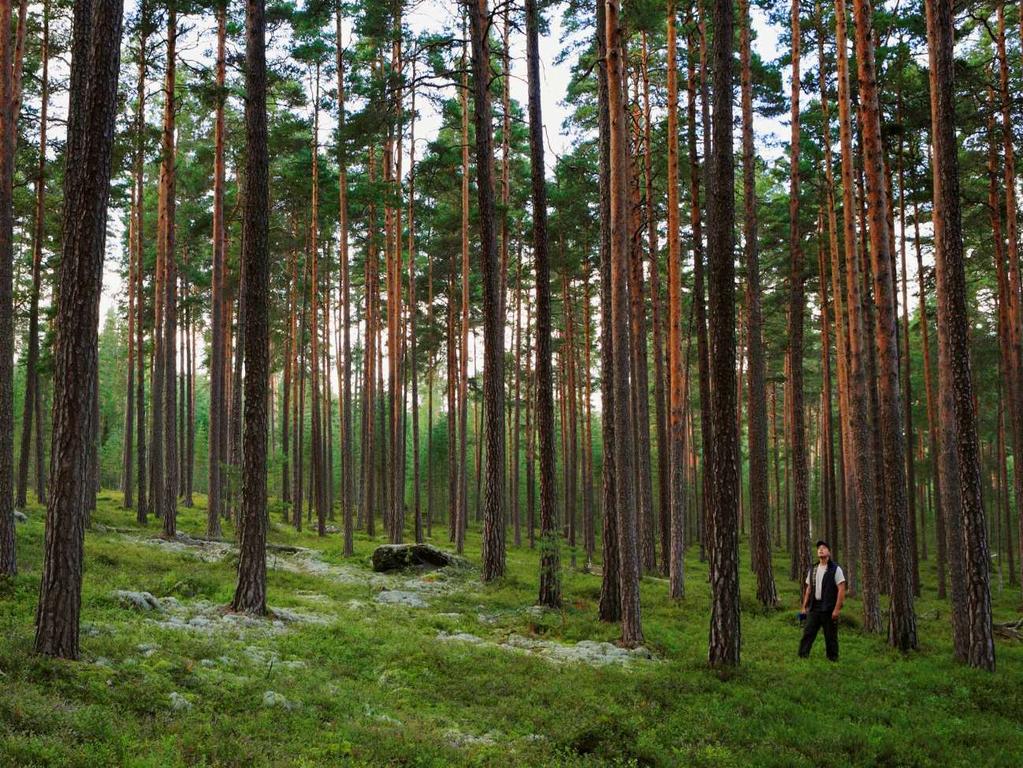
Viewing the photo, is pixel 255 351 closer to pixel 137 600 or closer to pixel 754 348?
pixel 137 600

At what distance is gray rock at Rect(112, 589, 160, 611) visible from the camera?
32.9 feet

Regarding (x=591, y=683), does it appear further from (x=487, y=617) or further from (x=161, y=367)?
(x=161, y=367)

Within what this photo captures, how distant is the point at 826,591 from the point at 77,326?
11.0 m

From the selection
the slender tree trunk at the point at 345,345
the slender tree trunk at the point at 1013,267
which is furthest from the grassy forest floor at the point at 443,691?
the slender tree trunk at the point at 1013,267

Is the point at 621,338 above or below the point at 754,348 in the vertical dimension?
below

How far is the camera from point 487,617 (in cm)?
1280

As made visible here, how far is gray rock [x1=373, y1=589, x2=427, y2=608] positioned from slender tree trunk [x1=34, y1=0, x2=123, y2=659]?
7598mm

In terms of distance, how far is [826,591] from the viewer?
432 inches

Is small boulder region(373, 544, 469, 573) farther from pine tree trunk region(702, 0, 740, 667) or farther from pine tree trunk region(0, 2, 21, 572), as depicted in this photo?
pine tree trunk region(702, 0, 740, 667)

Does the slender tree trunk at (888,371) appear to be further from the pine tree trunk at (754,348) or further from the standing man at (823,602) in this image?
the pine tree trunk at (754,348)

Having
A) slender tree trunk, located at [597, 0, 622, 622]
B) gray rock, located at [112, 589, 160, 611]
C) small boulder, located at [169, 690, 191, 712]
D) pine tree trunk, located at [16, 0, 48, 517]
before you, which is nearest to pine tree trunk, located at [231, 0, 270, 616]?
gray rock, located at [112, 589, 160, 611]

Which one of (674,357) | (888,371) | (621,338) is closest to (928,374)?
(674,357)

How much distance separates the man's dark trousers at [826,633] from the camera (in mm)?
11078

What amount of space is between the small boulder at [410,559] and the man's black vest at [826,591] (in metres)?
9.69
